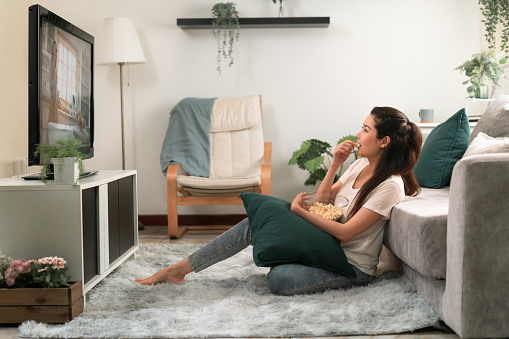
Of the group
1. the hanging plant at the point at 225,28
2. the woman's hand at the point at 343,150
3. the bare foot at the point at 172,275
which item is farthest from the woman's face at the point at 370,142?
the hanging plant at the point at 225,28

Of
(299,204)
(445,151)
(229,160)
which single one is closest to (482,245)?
(299,204)

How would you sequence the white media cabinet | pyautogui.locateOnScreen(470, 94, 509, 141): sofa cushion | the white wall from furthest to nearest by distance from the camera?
1. the white wall
2. pyautogui.locateOnScreen(470, 94, 509, 141): sofa cushion
3. the white media cabinet

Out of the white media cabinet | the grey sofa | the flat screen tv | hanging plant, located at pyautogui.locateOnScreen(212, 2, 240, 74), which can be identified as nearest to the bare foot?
the white media cabinet

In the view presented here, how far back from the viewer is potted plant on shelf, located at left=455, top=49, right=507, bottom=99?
12.8 feet

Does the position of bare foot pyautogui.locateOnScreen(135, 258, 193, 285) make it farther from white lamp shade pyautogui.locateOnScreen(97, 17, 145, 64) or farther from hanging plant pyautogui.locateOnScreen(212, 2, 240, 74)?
hanging plant pyautogui.locateOnScreen(212, 2, 240, 74)

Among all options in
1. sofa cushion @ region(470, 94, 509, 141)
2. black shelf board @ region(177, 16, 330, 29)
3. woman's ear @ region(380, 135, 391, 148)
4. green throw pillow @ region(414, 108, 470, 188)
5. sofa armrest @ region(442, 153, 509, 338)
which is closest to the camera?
sofa armrest @ region(442, 153, 509, 338)

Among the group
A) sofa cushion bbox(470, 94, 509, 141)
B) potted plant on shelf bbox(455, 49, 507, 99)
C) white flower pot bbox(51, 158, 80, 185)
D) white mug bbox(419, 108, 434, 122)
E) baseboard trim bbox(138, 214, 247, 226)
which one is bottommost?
baseboard trim bbox(138, 214, 247, 226)

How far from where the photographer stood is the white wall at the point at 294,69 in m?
4.59

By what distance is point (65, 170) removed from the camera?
2.19 m

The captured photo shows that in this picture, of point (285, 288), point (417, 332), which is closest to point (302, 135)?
point (285, 288)

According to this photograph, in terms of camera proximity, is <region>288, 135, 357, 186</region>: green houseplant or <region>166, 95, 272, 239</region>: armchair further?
<region>288, 135, 357, 186</region>: green houseplant

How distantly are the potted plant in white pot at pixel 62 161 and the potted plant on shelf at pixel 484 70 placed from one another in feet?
9.44

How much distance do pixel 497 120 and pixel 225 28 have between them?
2452mm

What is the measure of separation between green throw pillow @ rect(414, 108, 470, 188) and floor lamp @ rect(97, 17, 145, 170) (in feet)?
7.76
